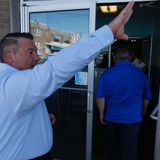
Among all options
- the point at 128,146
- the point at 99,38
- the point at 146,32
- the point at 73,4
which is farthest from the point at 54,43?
the point at 146,32

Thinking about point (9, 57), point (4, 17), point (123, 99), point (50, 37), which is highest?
point (4, 17)

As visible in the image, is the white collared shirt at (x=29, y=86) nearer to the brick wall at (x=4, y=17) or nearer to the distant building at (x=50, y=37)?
the distant building at (x=50, y=37)

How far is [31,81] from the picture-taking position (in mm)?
1255

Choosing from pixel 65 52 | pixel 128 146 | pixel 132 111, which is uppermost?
pixel 65 52

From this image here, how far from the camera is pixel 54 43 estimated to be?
12.0ft

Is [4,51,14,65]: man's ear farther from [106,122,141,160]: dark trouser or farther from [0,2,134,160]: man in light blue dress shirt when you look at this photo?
[106,122,141,160]: dark trouser

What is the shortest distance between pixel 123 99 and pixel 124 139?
0.51 metres

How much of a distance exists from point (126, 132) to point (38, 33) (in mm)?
1730

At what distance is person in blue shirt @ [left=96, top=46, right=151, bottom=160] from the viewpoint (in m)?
3.20

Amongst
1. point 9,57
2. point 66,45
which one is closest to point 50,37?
point 66,45

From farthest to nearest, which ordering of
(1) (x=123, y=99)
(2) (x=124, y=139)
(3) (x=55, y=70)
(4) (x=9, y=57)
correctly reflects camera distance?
(2) (x=124, y=139)
(1) (x=123, y=99)
(4) (x=9, y=57)
(3) (x=55, y=70)

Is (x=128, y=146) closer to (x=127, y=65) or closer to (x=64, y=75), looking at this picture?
(x=127, y=65)

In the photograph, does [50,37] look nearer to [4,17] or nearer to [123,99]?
[4,17]

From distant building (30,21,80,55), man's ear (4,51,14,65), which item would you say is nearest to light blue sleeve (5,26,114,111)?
man's ear (4,51,14,65)
